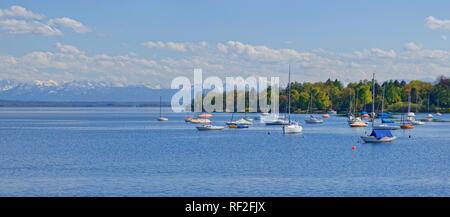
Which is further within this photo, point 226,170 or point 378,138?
point 378,138

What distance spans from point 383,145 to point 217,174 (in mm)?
39377

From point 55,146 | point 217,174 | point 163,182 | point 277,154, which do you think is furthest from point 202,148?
point 163,182
